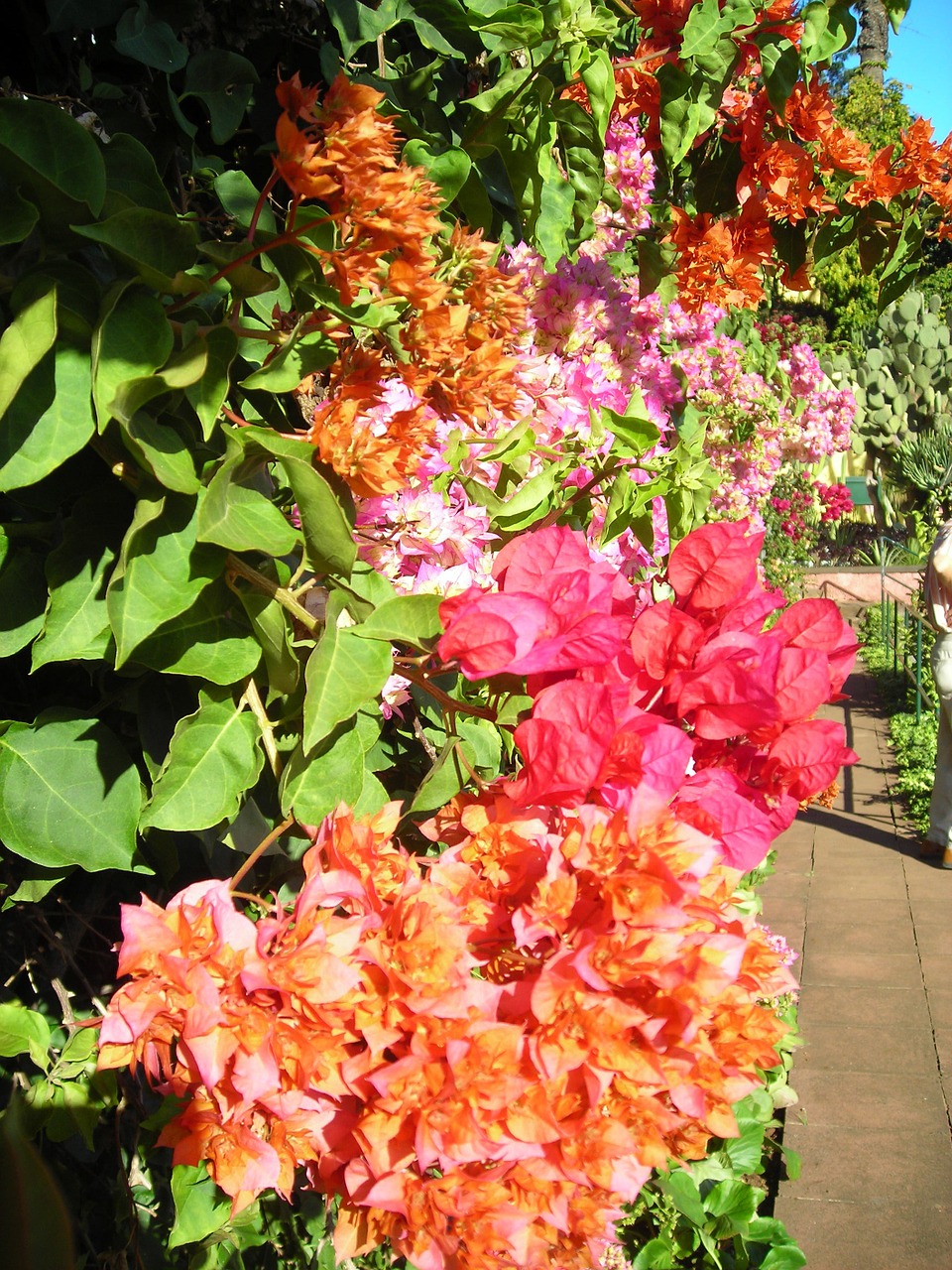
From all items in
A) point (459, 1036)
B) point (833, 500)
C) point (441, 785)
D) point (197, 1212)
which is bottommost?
point (197, 1212)

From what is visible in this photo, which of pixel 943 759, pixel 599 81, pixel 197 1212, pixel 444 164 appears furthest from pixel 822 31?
pixel 943 759

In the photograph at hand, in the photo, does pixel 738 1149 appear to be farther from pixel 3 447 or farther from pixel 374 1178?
pixel 3 447

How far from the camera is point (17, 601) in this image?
0.85 meters

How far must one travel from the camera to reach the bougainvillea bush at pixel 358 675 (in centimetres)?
65

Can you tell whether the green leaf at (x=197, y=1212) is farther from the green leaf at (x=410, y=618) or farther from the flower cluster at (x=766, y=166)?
the flower cluster at (x=766, y=166)

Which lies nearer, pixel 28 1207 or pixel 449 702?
pixel 449 702

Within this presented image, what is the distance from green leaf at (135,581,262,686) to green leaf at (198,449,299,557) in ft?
0.29

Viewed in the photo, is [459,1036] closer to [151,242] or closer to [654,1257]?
[151,242]

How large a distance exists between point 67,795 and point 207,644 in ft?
0.59

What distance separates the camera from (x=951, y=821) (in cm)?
534

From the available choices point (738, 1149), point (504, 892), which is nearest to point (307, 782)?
point (504, 892)

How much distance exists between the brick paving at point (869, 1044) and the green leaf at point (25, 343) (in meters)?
3.07

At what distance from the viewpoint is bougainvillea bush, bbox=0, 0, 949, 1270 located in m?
0.65

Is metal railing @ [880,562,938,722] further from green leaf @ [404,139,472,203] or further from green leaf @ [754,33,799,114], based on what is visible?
green leaf @ [404,139,472,203]
